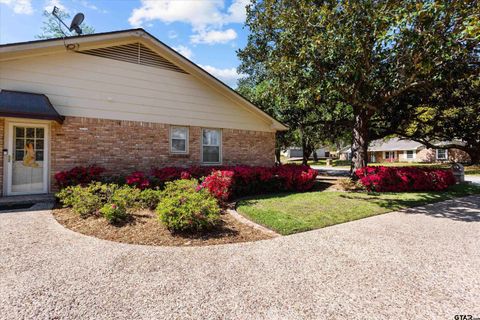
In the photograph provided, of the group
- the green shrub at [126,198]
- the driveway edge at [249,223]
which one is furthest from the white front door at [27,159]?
the driveway edge at [249,223]

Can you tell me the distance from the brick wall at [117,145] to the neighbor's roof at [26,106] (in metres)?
0.83

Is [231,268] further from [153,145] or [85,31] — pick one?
[85,31]

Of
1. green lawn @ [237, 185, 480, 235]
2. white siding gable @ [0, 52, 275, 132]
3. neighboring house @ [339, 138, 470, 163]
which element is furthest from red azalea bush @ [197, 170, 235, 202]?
neighboring house @ [339, 138, 470, 163]

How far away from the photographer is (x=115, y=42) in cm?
952

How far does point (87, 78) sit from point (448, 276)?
1100 cm

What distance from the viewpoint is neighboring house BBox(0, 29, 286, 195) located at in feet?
26.1

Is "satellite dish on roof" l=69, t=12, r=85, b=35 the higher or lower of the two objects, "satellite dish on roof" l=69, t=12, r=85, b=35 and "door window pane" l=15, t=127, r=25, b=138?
the higher

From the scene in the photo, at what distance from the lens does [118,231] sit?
200 inches

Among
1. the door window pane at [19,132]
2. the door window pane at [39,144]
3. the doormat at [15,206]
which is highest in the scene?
the door window pane at [19,132]

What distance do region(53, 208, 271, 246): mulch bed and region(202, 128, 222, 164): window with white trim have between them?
592cm

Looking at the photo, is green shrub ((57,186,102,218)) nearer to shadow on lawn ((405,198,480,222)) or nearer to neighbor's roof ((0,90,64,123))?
neighbor's roof ((0,90,64,123))

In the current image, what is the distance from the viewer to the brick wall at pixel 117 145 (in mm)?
8633

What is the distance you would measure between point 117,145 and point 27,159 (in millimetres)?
2703

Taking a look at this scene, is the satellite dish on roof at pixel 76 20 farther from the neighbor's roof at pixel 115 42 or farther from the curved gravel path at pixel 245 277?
the curved gravel path at pixel 245 277
